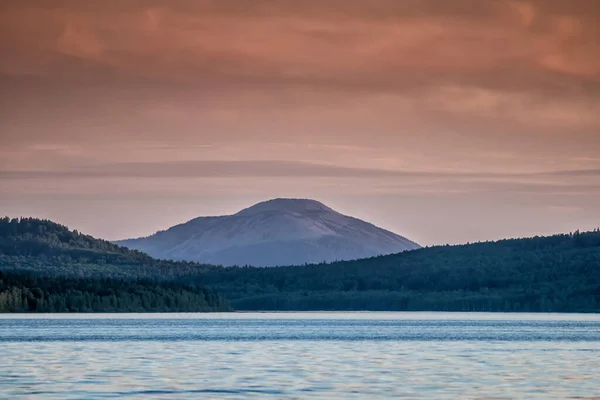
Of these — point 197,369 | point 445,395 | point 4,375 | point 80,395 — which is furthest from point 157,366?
point 445,395

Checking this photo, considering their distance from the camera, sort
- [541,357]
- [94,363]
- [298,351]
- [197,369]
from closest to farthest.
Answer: [197,369]
[94,363]
[541,357]
[298,351]

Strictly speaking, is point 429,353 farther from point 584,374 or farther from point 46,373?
point 46,373

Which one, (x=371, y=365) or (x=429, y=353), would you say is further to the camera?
(x=429, y=353)

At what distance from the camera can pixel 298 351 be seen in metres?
105

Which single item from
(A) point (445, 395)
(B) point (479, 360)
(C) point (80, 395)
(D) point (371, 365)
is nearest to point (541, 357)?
(B) point (479, 360)

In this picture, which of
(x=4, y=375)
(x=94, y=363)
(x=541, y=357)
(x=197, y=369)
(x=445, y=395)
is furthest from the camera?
(x=541, y=357)

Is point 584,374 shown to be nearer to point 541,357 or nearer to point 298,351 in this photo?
point 541,357

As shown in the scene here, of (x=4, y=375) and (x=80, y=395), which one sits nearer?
(x=80, y=395)

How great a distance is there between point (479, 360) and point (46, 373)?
98.3ft

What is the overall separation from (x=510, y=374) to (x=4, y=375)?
2840 cm

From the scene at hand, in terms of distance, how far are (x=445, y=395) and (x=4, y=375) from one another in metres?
26.1

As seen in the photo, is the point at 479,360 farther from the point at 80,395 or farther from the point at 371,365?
the point at 80,395

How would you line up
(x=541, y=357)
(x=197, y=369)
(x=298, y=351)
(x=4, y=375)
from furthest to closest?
(x=298, y=351) < (x=541, y=357) < (x=197, y=369) < (x=4, y=375)

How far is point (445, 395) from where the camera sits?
207ft
